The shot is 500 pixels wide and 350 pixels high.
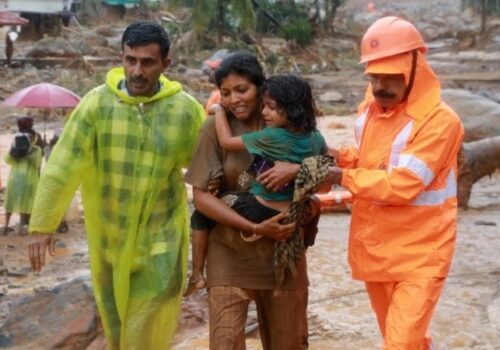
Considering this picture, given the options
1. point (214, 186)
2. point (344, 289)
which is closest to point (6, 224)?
point (344, 289)

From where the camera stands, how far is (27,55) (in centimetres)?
→ 3288

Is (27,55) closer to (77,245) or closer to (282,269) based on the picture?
(77,245)

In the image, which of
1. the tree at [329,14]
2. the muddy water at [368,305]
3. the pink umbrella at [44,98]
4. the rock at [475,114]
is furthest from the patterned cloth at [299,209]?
the tree at [329,14]

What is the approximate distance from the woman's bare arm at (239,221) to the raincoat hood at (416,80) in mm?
650

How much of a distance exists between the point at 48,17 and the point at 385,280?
42119mm

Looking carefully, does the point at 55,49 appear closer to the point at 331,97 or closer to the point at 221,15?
the point at 221,15

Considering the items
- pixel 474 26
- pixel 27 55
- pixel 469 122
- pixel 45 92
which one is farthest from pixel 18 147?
pixel 474 26

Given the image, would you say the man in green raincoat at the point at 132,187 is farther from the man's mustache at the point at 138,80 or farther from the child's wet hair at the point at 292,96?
the child's wet hair at the point at 292,96

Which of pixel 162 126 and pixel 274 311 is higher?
pixel 162 126

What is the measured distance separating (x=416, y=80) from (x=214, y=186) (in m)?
0.89

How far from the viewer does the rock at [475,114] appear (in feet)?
41.3

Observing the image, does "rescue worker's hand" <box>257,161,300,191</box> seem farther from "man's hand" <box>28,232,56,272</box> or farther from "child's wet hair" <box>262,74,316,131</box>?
"man's hand" <box>28,232,56,272</box>

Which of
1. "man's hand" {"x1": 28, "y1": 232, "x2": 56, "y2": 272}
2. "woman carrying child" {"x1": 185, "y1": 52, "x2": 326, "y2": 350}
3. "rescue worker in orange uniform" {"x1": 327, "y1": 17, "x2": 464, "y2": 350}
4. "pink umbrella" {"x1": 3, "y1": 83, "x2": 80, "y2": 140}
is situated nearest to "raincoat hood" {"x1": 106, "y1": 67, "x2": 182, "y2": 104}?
"woman carrying child" {"x1": 185, "y1": 52, "x2": 326, "y2": 350}

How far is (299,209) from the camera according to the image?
375 centimetres
